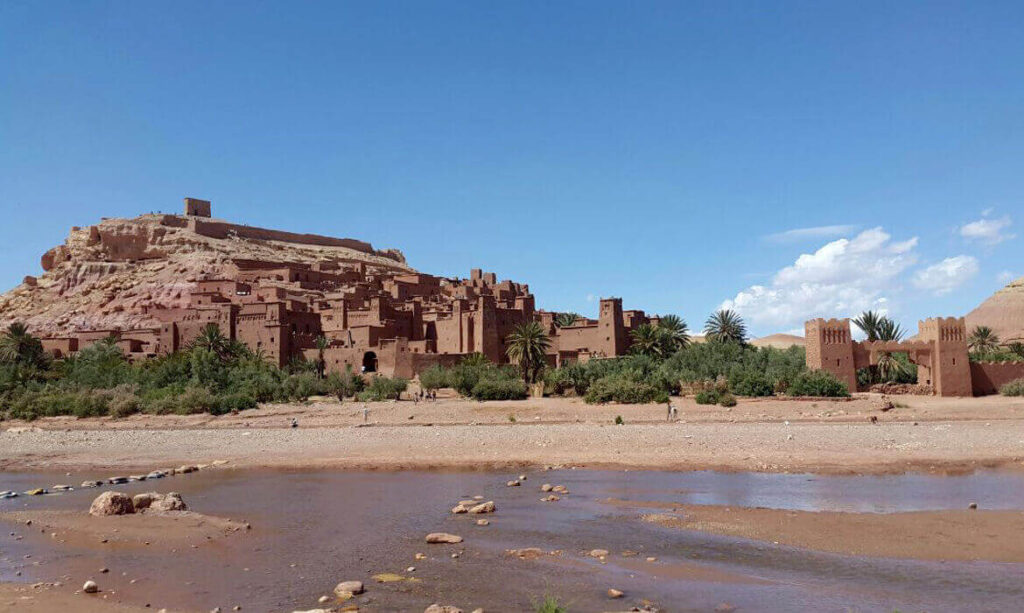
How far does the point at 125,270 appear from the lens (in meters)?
67.2

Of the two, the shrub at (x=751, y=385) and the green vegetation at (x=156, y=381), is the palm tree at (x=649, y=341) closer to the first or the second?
the shrub at (x=751, y=385)

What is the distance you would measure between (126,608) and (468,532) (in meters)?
5.07

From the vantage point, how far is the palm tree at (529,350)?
3828 cm

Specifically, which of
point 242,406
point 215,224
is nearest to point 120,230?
point 215,224

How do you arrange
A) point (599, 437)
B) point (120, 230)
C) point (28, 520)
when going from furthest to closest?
point (120, 230) → point (599, 437) → point (28, 520)

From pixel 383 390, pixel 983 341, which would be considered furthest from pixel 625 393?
pixel 983 341

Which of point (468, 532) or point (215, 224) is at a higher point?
point (215, 224)

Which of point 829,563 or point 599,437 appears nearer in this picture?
point 829,563

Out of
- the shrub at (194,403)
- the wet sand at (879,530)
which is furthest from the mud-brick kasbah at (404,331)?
the wet sand at (879,530)

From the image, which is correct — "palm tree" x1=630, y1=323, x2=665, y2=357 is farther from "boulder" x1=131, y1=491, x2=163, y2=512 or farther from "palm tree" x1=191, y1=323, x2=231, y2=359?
"boulder" x1=131, y1=491, x2=163, y2=512

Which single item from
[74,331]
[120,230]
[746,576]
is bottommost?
[746,576]

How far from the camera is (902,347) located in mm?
31922

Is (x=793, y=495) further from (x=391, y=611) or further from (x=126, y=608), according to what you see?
(x=126, y=608)

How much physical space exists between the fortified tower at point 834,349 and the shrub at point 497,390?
38.4 ft
